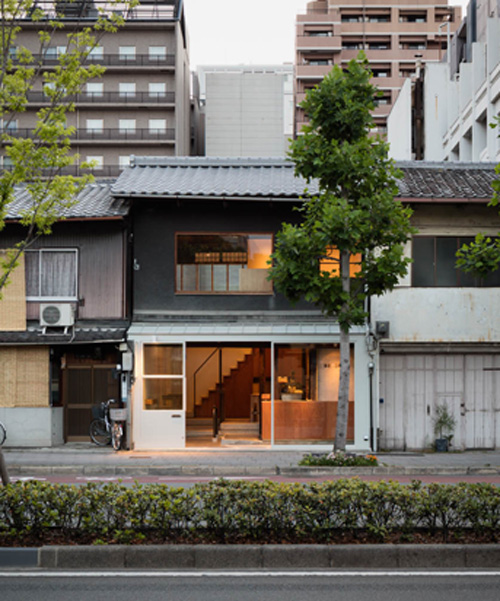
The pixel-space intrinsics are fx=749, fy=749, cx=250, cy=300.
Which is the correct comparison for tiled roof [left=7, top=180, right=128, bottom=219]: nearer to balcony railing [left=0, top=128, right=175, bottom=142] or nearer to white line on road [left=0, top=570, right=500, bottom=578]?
white line on road [left=0, top=570, right=500, bottom=578]

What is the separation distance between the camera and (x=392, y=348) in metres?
20.9

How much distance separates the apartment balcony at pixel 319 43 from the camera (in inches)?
3024

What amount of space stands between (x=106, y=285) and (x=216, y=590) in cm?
1425

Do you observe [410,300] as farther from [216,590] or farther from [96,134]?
[96,134]

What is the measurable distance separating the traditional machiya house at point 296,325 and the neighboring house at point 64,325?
0.79 metres

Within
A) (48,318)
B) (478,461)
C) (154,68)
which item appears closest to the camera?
(478,461)

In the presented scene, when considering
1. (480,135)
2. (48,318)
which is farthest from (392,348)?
(480,135)

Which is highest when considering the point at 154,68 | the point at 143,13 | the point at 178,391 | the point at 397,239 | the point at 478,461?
the point at 143,13

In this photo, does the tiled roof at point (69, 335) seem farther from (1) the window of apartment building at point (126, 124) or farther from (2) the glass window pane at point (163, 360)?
(1) the window of apartment building at point (126, 124)

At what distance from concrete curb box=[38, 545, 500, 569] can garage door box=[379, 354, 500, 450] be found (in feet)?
41.3

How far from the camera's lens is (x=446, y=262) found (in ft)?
69.3

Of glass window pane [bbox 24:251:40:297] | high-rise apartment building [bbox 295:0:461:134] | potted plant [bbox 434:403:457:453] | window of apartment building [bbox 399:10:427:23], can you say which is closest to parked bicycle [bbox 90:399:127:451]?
glass window pane [bbox 24:251:40:297]

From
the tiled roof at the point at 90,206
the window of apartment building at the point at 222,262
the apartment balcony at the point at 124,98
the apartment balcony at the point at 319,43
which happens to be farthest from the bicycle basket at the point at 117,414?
the apartment balcony at the point at 319,43

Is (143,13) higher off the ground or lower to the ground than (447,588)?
higher
